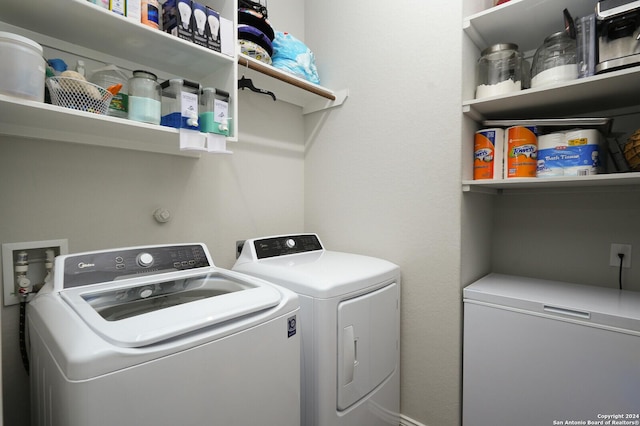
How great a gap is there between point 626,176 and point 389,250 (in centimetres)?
104

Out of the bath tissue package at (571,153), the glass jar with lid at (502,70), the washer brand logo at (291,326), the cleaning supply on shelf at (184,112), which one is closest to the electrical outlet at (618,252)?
the bath tissue package at (571,153)

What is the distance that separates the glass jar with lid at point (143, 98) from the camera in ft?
3.77

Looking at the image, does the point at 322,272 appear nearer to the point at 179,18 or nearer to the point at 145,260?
the point at 145,260

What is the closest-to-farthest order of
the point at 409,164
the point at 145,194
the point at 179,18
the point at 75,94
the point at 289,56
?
the point at 75,94 → the point at 179,18 → the point at 145,194 → the point at 409,164 → the point at 289,56

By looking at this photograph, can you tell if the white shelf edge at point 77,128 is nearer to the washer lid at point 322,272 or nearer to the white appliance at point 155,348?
the white appliance at point 155,348

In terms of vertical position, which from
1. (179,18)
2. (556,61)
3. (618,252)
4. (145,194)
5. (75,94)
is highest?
(179,18)

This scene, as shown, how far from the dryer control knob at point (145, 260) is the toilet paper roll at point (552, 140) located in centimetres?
179

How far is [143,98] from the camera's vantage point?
1155mm

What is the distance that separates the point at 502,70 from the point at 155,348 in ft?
6.01

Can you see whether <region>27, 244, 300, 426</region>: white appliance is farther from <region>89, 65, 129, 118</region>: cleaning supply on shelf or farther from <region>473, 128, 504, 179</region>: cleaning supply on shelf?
<region>473, 128, 504, 179</region>: cleaning supply on shelf

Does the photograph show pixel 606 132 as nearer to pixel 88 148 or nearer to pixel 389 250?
pixel 389 250

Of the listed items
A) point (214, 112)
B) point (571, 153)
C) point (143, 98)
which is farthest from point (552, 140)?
point (143, 98)

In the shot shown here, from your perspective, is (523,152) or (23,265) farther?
(523,152)

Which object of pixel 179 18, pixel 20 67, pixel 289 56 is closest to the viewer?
pixel 20 67
